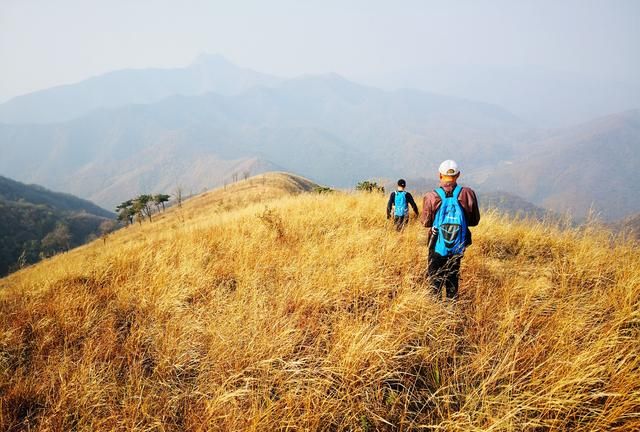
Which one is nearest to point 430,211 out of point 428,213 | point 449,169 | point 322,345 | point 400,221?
point 428,213

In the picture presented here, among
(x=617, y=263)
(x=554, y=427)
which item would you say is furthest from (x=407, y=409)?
(x=617, y=263)

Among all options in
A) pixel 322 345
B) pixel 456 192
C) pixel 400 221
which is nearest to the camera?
pixel 322 345

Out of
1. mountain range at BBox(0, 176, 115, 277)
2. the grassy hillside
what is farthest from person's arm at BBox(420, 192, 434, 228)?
mountain range at BBox(0, 176, 115, 277)

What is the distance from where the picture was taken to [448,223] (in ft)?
12.6

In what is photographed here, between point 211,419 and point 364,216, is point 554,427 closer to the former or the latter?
point 211,419

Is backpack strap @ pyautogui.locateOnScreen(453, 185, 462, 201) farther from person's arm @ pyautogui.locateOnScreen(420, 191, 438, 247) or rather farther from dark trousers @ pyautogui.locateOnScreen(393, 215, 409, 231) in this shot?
dark trousers @ pyautogui.locateOnScreen(393, 215, 409, 231)

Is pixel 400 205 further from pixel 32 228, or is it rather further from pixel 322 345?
pixel 32 228

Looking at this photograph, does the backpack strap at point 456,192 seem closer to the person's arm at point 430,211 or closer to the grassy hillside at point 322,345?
the person's arm at point 430,211

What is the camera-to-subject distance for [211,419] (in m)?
2.15

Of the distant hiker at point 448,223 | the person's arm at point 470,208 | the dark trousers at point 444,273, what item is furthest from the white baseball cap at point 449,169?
the dark trousers at point 444,273

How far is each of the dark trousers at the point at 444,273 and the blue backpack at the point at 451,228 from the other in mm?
99

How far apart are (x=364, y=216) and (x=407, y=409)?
5445 millimetres

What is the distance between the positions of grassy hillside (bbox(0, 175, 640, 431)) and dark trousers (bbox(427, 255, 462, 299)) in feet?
0.65

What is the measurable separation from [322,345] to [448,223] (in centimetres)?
219
